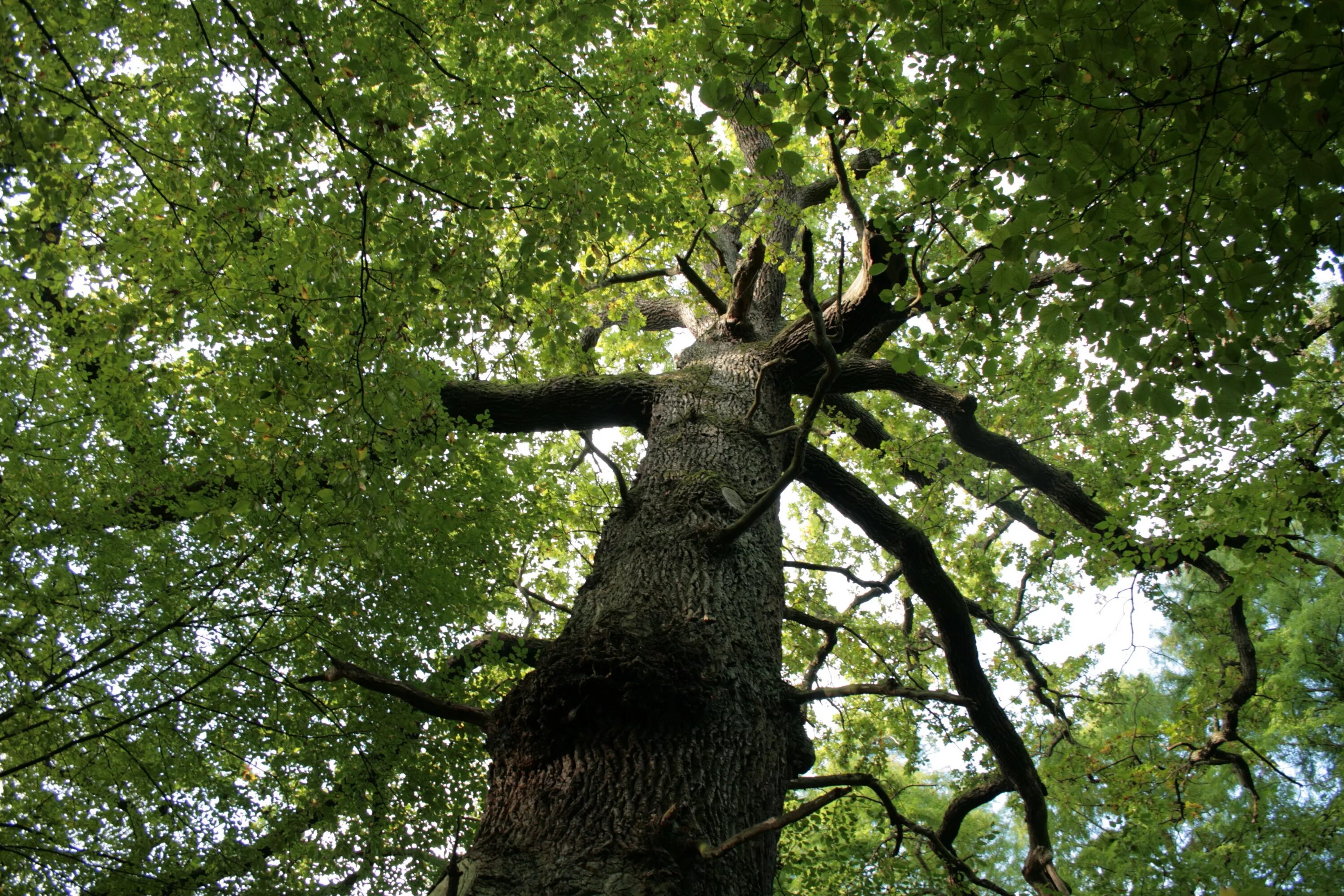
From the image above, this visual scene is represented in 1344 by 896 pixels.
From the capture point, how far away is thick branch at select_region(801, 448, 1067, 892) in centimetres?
496

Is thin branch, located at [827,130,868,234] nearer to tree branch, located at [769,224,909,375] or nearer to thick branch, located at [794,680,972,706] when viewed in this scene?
tree branch, located at [769,224,909,375]

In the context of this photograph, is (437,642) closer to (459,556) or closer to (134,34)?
(459,556)

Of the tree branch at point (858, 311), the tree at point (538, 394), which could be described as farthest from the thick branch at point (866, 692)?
the tree branch at point (858, 311)

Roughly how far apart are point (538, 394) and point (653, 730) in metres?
3.40

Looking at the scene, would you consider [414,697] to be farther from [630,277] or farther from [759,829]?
[630,277]

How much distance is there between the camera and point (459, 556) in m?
4.60

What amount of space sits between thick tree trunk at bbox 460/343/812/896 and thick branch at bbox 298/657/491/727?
14 cm

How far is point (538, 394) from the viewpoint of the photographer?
5.49 m

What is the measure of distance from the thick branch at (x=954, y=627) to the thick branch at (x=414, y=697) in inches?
128

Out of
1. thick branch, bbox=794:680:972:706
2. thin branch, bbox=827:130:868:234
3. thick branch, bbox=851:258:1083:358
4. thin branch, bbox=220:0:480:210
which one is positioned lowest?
thick branch, bbox=794:680:972:706

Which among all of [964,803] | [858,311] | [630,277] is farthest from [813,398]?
[964,803]

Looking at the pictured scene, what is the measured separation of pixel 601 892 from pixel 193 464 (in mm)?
3645

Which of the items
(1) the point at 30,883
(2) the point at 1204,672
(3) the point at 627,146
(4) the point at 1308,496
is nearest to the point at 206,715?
(1) the point at 30,883

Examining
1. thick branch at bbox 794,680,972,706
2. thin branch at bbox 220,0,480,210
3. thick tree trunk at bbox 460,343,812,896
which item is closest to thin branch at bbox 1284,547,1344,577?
thick branch at bbox 794,680,972,706
